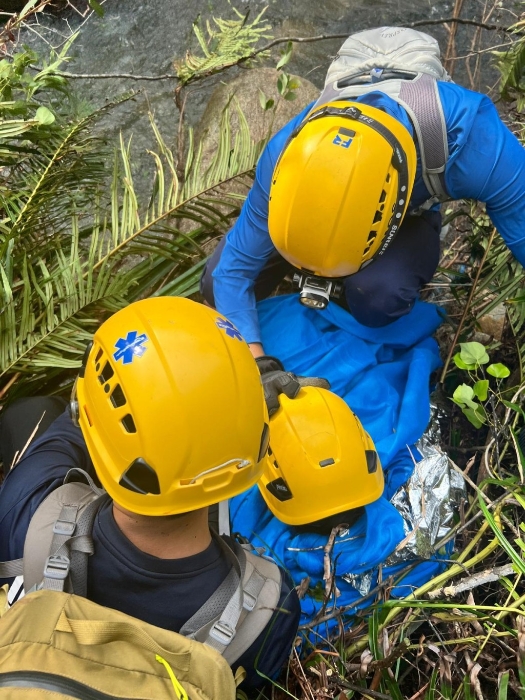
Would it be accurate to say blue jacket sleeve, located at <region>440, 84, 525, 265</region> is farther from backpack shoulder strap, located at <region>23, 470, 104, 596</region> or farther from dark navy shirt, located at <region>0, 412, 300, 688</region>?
backpack shoulder strap, located at <region>23, 470, 104, 596</region>

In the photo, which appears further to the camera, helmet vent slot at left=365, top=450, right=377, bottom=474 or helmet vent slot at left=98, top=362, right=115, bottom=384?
helmet vent slot at left=365, top=450, right=377, bottom=474

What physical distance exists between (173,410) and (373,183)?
0.97 meters

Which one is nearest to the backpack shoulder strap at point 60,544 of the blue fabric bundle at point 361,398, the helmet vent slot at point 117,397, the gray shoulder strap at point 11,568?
the gray shoulder strap at point 11,568

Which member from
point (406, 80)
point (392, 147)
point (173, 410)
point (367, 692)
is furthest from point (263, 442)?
point (406, 80)

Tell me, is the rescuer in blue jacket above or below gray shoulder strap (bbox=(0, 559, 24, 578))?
above

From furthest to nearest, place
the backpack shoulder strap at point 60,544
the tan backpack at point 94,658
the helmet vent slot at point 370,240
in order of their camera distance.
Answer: the helmet vent slot at point 370,240 < the backpack shoulder strap at point 60,544 < the tan backpack at point 94,658

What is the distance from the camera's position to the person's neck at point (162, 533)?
138cm

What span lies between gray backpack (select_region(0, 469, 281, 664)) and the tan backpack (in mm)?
118

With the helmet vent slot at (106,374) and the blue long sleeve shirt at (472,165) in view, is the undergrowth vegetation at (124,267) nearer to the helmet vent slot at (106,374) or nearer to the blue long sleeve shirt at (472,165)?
the blue long sleeve shirt at (472,165)

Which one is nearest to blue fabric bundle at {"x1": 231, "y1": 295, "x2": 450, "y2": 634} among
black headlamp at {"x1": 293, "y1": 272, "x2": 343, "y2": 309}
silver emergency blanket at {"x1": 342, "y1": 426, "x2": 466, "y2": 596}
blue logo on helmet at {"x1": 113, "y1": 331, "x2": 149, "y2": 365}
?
silver emergency blanket at {"x1": 342, "y1": 426, "x2": 466, "y2": 596}

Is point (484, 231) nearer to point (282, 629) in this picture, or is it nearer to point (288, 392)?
point (288, 392)

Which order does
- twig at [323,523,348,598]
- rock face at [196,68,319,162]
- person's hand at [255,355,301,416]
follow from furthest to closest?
rock face at [196,68,319,162], person's hand at [255,355,301,416], twig at [323,523,348,598]

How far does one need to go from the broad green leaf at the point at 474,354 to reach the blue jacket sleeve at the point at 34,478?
119 centimetres

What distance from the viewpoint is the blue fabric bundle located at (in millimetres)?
2037
